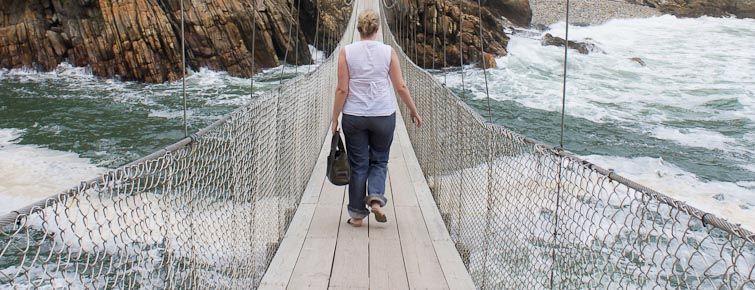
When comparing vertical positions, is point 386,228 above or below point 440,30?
below

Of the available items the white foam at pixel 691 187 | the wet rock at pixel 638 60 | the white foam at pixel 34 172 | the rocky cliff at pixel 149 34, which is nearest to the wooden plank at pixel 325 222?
the white foam at pixel 34 172

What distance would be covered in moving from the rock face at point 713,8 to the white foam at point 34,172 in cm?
2796

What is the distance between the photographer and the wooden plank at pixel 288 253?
2.31m

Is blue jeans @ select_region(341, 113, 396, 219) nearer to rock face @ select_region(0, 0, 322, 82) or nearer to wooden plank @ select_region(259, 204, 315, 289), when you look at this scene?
wooden plank @ select_region(259, 204, 315, 289)

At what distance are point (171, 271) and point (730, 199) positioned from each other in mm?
6747

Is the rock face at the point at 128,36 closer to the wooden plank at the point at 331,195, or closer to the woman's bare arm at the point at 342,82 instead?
the wooden plank at the point at 331,195

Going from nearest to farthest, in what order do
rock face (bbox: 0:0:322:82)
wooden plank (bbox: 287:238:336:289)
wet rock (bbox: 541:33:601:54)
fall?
wooden plank (bbox: 287:238:336:289) → rock face (bbox: 0:0:322:82) → wet rock (bbox: 541:33:601:54)

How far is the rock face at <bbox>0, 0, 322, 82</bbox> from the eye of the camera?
13422mm

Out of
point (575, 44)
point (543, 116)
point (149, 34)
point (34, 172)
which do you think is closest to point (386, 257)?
point (34, 172)

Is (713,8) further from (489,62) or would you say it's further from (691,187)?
(691,187)

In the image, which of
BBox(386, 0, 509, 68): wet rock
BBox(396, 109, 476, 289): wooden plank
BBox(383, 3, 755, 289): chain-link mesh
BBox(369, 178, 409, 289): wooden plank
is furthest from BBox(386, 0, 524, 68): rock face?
BBox(369, 178, 409, 289): wooden plank

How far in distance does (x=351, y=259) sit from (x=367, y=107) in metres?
0.59

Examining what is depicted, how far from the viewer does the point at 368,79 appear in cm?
262

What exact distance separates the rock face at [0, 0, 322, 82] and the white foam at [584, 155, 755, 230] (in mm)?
6831
